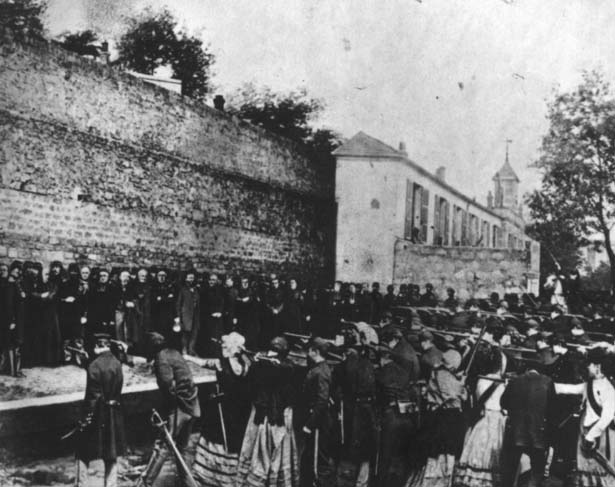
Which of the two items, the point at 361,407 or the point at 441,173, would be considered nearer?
the point at 361,407

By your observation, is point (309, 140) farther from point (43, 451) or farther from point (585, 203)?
point (43, 451)

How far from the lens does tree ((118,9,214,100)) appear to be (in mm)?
11477

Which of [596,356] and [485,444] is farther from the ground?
[596,356]

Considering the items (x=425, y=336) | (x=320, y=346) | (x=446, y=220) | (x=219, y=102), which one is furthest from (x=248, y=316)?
(x=446, y=220)

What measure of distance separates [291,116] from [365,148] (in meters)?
2.26

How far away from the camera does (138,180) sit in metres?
12.4

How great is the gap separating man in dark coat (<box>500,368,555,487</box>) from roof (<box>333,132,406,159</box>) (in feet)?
31.7

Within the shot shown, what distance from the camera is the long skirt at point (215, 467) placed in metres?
6.20

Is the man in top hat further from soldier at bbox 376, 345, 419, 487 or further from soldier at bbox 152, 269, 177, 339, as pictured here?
soldier at bbox 152, 269, 177, 339

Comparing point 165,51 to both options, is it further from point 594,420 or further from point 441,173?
point 594,420

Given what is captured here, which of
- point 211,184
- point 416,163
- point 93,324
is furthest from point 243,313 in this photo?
point 416,163

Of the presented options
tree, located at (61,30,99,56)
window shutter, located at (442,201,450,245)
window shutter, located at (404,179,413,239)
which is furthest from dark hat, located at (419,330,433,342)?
window shutter, located at (442,201,450,245)

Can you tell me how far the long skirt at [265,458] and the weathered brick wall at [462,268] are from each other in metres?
10.1

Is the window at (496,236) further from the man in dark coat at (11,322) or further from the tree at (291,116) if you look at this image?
the man in dark coat at (11,322)
